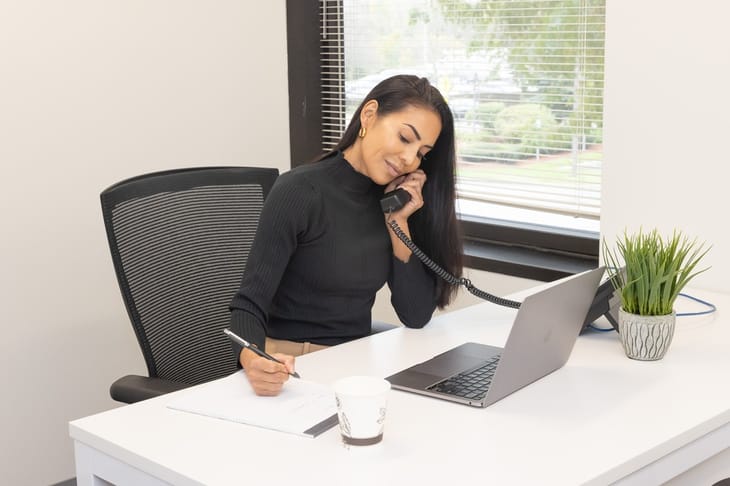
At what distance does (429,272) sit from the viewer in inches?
85.5

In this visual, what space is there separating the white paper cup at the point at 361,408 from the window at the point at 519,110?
4.52 ft

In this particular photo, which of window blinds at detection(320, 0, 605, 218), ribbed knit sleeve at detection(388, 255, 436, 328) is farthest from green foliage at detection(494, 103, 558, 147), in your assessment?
ribbed knit sleeve at detection(388, 255, 436, 328)

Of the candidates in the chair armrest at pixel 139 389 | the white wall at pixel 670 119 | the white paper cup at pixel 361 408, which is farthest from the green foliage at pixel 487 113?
the white paper cup at pixel 361 408

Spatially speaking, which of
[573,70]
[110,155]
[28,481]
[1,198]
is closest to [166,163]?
[110,155]

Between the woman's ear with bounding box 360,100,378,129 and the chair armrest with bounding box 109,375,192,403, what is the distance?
0.68m

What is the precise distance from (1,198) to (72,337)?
470 mm

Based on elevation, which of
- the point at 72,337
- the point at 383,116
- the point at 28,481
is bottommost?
the point at 28,481

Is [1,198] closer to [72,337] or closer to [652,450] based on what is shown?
[72,337]

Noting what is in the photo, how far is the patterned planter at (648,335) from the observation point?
172 cm

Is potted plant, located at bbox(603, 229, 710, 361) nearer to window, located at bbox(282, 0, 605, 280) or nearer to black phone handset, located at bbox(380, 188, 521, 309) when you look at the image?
black phone handset, located at bbox(380, 188, 521, 309)

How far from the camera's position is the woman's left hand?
2092mm

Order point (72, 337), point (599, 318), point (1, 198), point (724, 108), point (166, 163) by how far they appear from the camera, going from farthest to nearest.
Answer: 1. point (166, 163)
2. point (72, 337)
3. point (1, 198)
4. point (724, 108)
5. point (599, 318)

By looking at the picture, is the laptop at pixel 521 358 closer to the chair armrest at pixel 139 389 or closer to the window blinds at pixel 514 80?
the chair armrest at pixel 139 389

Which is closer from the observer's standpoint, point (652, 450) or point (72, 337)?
point (652, 450)
